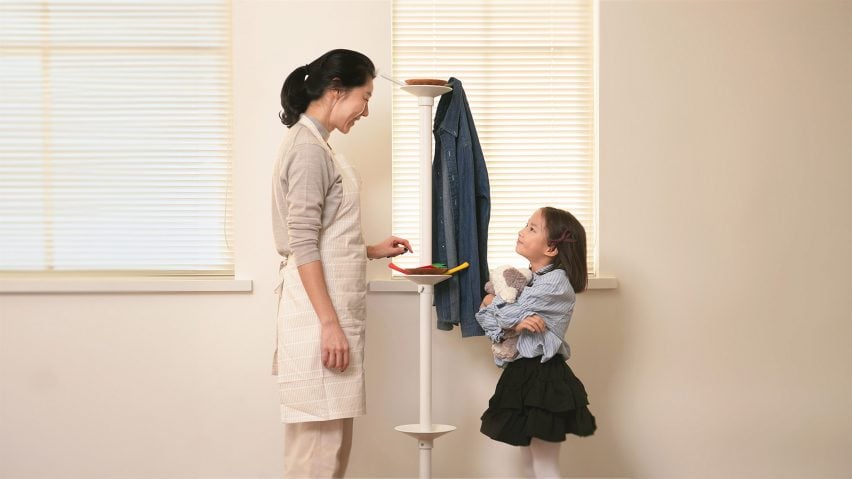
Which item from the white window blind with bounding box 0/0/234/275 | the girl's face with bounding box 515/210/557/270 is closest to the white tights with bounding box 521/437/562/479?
the girl's face with bounding box 515/210/557/270

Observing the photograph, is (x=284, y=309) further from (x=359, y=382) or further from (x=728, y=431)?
(x=728, y=431)

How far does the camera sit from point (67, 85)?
312cm

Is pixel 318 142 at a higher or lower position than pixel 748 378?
higher

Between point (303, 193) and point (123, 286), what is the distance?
3.86ft

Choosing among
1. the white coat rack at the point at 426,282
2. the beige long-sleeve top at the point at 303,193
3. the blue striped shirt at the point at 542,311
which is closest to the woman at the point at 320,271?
the beige long-sleeve top at the point at 303,193

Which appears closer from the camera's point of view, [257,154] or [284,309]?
[284,309]

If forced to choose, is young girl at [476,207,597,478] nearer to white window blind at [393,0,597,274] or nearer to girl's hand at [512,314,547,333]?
girl's hand at [512,314,547,333]

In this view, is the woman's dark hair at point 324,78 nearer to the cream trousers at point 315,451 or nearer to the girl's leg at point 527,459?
the cream trousers at point 315,451

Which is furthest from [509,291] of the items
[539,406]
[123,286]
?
[123,286]

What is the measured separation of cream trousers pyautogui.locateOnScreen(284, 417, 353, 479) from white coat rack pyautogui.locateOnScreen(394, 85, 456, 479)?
33 cm

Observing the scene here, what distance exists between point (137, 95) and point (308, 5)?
2.38ft

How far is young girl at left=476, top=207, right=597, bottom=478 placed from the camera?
2.47 metres

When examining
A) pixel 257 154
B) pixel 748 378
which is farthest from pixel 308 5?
pixel 748 378

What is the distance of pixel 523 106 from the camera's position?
3.19 m
